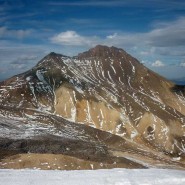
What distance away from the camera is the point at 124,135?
171 meters

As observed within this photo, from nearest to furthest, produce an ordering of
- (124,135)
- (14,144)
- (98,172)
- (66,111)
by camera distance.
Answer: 1. (98,172)
2. (14,144)
3. (124,135)
4. (66,111)

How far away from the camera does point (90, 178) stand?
1839 centimetres

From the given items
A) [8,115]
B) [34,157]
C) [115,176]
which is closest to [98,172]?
[115,176]

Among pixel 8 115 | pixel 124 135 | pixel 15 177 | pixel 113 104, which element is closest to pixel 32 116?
pixel 8 115

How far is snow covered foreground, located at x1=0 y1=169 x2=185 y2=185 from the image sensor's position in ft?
58.4

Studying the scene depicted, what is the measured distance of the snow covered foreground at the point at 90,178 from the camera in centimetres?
1780

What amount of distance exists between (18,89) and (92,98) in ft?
145

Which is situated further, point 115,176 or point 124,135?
point 124,135

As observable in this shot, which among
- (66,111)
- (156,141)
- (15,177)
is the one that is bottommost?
(156,141)

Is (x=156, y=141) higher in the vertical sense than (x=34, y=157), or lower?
lower

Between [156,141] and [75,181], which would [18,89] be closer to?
[156,141]

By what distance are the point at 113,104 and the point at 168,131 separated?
36131 millimetres

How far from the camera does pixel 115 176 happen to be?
1873 centimetres

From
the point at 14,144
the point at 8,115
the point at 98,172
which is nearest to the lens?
the point at 98,172
